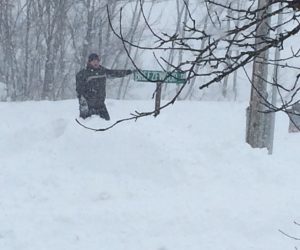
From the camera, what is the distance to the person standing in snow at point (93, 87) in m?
10.9

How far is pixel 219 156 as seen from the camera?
966 centimetres

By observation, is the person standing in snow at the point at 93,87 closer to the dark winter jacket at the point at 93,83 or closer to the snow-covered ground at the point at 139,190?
the dark winter jacket at the point at 93,83

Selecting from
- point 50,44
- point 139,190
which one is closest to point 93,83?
point 139,190

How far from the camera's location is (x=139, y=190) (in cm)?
844

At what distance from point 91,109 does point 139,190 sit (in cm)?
295

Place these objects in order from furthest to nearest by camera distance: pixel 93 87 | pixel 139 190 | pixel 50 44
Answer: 1. pixel 50 44
2. pixel 93 87
3. pixel 139 190

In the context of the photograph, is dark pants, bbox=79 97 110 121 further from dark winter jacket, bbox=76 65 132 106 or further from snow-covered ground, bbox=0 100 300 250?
snow-covered ground, bbox=0 100 300 250

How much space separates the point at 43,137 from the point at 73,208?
361 centimetres

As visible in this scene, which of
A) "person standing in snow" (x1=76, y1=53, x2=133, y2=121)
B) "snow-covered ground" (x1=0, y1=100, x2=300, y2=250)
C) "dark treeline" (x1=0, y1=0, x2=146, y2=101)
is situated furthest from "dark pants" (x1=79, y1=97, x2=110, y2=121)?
"dark treeline" (x1=0, y1=0, x2=146, y2=101)

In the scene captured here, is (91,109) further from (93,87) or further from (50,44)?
(50,44)

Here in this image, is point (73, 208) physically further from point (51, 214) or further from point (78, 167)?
point (78, 167)

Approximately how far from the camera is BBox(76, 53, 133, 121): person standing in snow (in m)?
10.9

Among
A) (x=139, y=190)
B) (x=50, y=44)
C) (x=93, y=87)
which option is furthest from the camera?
(x=50, y=44)

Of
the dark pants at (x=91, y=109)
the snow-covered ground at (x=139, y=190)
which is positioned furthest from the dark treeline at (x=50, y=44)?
the dark pants at (x=91, y=109)
